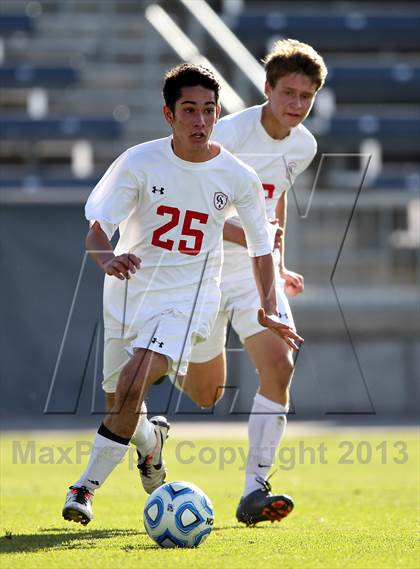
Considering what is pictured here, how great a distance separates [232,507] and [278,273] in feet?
5.34

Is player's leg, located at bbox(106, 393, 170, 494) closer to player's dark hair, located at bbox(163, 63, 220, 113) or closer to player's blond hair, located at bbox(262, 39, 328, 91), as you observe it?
player's dark hair, located at bbox(163, 63, 220, 113)

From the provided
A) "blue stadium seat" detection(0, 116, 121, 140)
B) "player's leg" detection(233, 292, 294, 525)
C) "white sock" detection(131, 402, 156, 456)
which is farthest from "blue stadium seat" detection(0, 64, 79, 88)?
"white sock" detection(131, 402, 156, 456)

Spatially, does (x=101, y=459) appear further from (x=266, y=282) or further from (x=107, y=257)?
(x=266, y=282)

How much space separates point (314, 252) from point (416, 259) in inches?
54.0

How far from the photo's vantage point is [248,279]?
700 cm

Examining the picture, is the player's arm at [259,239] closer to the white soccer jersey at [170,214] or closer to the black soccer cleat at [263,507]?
the white soccer jersey at [170,214]

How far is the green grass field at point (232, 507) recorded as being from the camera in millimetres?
4836

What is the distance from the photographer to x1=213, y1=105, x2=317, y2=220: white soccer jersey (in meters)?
6.86

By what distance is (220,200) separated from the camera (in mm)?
5961

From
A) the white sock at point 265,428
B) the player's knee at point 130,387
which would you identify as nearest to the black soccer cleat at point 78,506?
the player's knee at point 130,387

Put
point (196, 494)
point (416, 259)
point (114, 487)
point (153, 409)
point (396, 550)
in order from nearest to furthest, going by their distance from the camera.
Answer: point (396, 550), point (196, 494), point (114, 487), point (153, 409), point (416, 259)

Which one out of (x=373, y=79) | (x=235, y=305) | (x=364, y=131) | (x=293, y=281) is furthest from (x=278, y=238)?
(x=373, y=79)

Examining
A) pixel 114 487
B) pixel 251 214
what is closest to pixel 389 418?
pixel 114 487

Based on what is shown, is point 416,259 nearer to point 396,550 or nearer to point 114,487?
point 114,487
